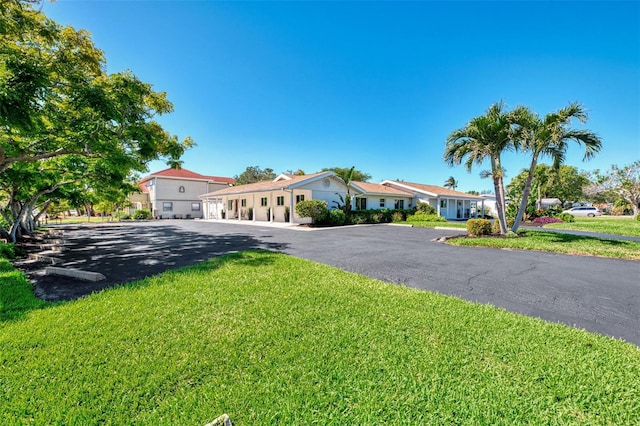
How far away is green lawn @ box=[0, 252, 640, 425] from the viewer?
219 centimetres

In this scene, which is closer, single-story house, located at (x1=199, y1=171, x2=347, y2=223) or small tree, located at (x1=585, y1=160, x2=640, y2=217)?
single-story house, located at (x1=199, y1=171, x2=347, y2=223)

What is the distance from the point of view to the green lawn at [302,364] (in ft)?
7.20

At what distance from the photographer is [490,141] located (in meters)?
13.1

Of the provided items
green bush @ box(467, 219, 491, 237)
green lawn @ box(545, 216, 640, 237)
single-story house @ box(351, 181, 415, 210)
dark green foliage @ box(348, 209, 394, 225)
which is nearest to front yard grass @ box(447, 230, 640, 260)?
green bush @ box(467, 219, 491, 237)

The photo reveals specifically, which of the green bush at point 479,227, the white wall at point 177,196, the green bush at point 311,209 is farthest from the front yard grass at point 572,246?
the white wall at point 177,196

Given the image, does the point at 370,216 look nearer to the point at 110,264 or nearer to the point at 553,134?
the point at 553,134

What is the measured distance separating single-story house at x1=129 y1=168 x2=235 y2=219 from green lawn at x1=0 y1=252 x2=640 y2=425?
38290mm

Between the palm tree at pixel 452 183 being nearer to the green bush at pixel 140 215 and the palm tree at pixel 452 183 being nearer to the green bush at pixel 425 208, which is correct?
the green bush at pixel 425 208

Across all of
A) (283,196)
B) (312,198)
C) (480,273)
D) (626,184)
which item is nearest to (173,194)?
(283,196)

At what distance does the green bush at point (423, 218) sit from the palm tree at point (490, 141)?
11.9 m

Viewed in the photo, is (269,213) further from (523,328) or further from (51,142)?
(523,328)

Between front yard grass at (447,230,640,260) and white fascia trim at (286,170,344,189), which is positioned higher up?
white fascia trim at (286,170,344,189)

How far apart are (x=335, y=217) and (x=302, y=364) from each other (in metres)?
19.0

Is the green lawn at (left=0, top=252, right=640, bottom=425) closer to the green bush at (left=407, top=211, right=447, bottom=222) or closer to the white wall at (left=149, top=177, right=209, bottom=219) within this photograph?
the green bush at (left=407, top=211, right=447, bottom=222)
